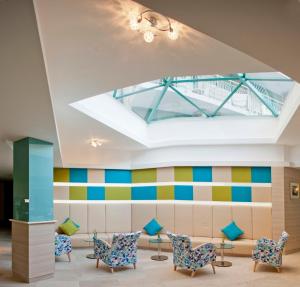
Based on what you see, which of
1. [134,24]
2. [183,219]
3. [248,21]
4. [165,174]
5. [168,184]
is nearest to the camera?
[248,21]

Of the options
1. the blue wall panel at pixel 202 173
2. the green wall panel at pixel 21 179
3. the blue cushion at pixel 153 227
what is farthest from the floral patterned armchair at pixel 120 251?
the blue wall panel at pixel 202 173

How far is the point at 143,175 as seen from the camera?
12680 millimetres

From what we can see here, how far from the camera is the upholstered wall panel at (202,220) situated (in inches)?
440

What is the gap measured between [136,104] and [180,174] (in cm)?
275

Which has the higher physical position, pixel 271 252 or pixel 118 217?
pixel 118 217

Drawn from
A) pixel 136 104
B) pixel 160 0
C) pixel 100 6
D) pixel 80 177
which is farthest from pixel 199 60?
pixel 80 177

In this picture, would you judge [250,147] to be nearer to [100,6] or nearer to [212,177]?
[212,177]

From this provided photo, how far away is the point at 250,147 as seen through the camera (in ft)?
36.2

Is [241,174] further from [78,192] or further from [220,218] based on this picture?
[78,192]

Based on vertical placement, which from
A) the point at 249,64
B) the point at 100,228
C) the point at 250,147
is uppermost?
the point at 249,64

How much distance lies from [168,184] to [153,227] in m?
1.39

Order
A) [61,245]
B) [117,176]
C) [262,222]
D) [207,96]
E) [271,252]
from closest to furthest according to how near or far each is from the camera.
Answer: [271,252], [61,245], [207,96], [262,222], [117,176]

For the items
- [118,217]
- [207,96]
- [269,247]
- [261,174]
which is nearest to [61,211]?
[118,217]

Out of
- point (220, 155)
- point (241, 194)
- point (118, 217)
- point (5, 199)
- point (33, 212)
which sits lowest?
point (5, 199)
